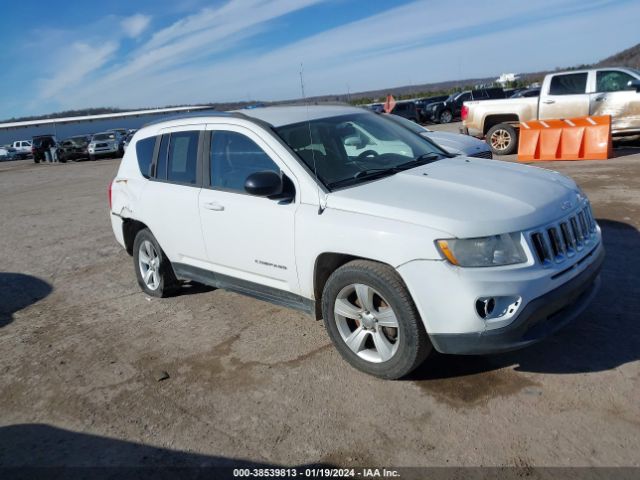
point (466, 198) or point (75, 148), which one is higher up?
point (466, 198)

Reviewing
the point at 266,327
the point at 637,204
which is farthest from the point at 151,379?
the point at 637,204

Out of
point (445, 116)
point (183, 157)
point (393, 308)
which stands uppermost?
point (183, 157)

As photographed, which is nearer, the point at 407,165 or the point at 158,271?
the point at 407,165

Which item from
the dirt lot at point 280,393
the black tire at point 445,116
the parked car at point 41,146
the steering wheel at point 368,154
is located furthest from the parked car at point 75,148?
the steering wheel at point 368,154

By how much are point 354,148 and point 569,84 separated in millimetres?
10877

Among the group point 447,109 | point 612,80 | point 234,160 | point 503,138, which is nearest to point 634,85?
point 612,80

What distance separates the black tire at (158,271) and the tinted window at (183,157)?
776 mm

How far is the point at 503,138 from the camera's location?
13781 mm

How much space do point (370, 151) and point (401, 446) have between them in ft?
7.74

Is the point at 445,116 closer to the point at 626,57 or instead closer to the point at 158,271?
the point at 158,271

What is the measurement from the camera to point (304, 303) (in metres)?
4.04

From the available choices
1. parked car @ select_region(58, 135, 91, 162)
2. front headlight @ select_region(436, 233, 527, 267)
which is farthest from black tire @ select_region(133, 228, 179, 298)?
parked car @ select_region(58, 135, 91, 162)

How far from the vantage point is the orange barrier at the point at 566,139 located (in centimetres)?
1201

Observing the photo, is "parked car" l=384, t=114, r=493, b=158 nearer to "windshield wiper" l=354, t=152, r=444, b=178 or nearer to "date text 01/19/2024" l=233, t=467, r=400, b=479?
"windshield wiper" l=354, t=152, r=444, b=178
